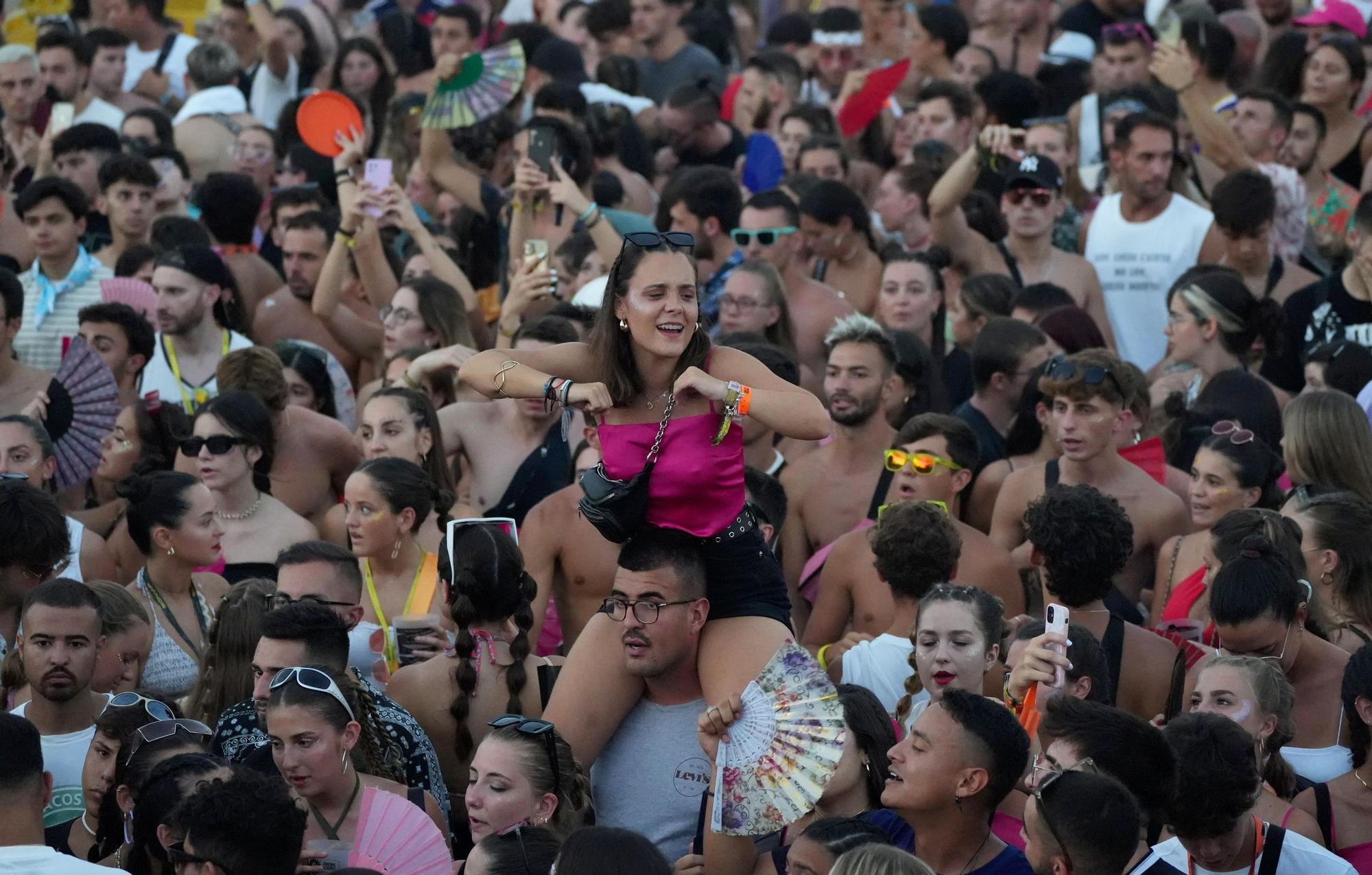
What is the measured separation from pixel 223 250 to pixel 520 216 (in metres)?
1.76

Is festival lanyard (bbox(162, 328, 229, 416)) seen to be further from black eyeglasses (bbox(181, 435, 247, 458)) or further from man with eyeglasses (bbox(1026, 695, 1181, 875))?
man with eyeglasses (bbox(1026, 695, 1181, 875))

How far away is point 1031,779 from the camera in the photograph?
14.2ft

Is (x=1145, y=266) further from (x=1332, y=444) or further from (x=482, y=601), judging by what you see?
(x=482, y=601)

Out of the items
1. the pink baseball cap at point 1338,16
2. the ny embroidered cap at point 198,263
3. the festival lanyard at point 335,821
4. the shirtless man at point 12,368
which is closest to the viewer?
the festival lanyard at point 335,821

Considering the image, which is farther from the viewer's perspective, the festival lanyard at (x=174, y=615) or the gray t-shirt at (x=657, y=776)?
the festival lanyard at (x=174, y=615)

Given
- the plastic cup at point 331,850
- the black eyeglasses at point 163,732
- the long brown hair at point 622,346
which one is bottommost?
the plastic cup at point 331,850

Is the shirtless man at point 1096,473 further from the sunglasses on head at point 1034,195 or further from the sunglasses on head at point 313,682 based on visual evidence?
the sunglasses on head at point 313,682

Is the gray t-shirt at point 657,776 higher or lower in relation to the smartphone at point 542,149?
lower

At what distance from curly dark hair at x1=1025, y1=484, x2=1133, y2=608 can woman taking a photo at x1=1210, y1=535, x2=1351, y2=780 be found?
1.28 ft

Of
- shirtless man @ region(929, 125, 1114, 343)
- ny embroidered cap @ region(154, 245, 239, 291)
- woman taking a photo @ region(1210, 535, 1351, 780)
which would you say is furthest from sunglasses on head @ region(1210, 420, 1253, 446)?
ny embroidered cap @ region(154, 245, 239, 291)

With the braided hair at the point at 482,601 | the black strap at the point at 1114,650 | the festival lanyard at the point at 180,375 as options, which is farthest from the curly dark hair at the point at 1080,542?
the festival lanyard at the point at 180,375

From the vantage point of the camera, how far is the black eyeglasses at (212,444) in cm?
665

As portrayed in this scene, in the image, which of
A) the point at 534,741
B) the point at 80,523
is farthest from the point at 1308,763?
the point at 80,523

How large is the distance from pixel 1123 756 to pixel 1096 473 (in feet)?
8.30
